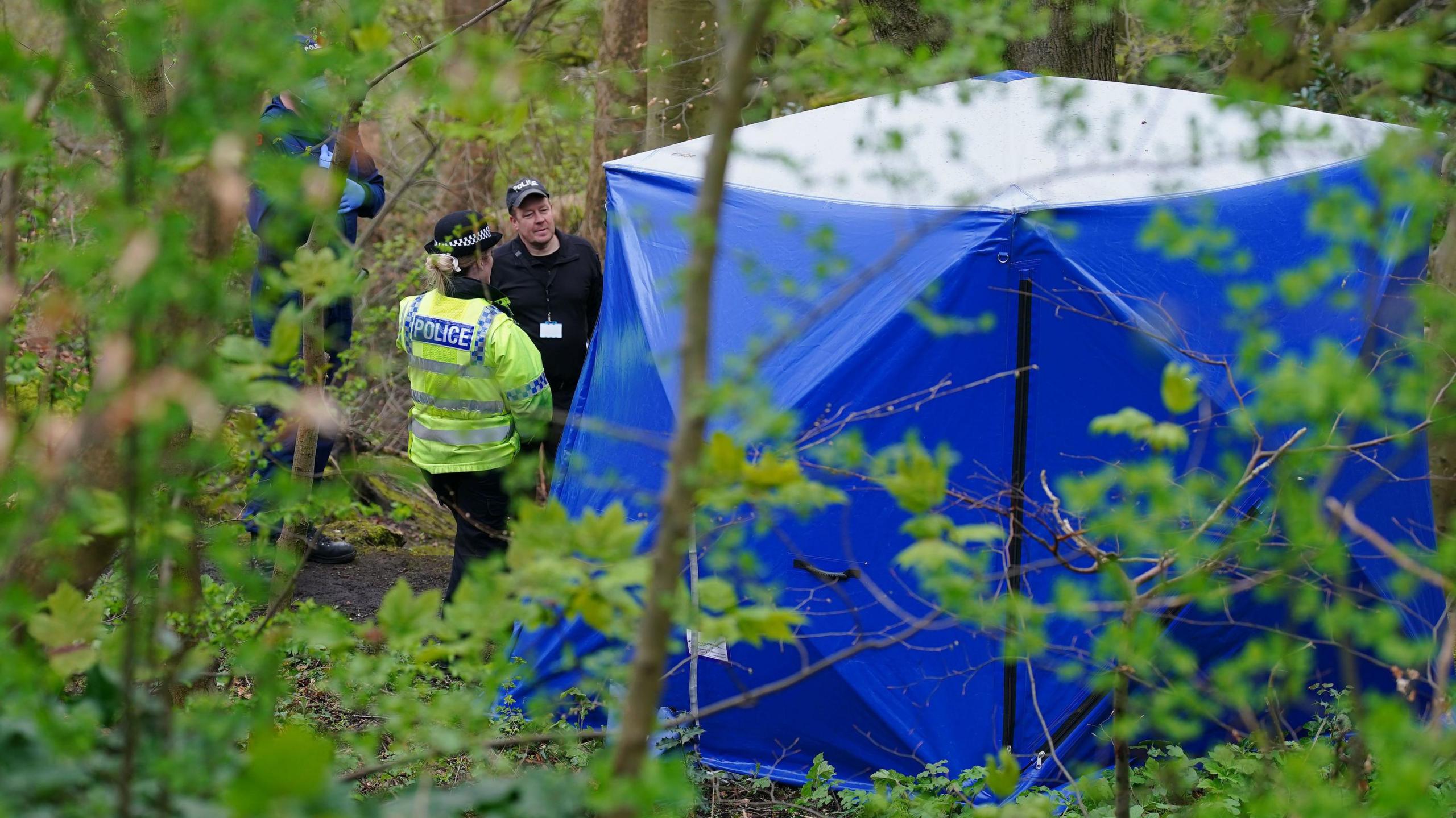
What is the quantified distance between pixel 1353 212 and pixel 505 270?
3.89 meters

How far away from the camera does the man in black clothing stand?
5238mm

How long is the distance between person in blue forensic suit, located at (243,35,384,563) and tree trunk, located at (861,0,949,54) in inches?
83.4

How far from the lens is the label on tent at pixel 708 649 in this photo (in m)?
3.88

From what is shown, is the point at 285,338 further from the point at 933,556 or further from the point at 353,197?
the point at 353,197

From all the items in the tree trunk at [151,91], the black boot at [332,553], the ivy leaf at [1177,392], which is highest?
the tree trunk at [151,91]

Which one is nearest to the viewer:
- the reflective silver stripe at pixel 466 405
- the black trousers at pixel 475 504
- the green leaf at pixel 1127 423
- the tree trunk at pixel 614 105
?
the green leaf at pixel 1127 423

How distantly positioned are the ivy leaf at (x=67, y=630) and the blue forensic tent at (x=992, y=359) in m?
1.72

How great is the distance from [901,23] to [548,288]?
178cm

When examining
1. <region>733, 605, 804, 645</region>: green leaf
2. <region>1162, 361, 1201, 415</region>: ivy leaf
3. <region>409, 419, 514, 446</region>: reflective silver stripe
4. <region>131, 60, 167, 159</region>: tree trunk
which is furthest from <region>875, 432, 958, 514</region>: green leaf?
<region>409, 419, 514, 446</region>: reflective silver stripe

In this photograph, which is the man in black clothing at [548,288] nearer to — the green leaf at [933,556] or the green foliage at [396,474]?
the green foliage at [396,474]

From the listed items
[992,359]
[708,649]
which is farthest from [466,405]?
[992,359]

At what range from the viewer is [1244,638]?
387 cm

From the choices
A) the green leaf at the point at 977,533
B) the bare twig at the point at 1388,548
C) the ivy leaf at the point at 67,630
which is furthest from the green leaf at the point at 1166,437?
the ivy leaf at the point at 67,630

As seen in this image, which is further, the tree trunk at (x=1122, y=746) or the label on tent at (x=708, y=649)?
the label on tent at (x=708, y=649)
